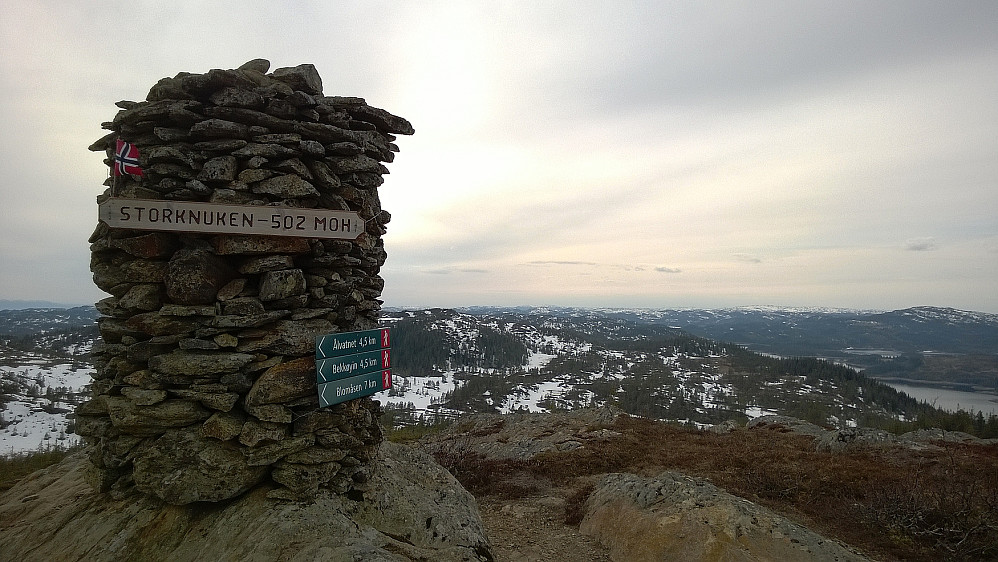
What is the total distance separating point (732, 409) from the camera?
132875mm

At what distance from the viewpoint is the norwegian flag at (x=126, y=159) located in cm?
628

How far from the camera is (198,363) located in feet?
20.3

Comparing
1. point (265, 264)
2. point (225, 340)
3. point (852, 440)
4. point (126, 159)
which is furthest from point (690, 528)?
point (852, 440)

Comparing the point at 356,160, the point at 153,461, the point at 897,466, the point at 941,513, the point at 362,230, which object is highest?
the point at 356,160

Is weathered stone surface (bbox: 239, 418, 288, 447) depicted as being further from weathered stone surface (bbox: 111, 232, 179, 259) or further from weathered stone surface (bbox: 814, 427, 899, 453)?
weathered stone surface (bbox: 814, 427, 899, 453)

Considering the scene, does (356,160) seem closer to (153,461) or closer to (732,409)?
(153,461)

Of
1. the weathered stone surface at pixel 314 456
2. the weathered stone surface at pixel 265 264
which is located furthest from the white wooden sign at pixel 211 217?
the weathered stone surface at pixel 314 456

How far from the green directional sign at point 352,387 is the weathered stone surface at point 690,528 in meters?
5.66

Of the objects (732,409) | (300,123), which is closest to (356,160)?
(300,123)

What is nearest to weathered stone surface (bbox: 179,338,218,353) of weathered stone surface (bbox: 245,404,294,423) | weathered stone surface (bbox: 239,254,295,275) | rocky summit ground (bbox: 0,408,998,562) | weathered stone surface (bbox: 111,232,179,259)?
weathered stone surface (bbox: 245,404,294,423)

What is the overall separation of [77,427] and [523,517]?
9097 millimetres

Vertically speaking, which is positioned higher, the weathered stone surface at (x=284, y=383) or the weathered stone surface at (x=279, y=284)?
the weathered stone surface at (x=279, y=284)

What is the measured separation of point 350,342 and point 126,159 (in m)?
4.29

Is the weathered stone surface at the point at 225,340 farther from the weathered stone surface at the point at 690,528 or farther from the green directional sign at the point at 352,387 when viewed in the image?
the weathered stone surface at the point at 690,528
